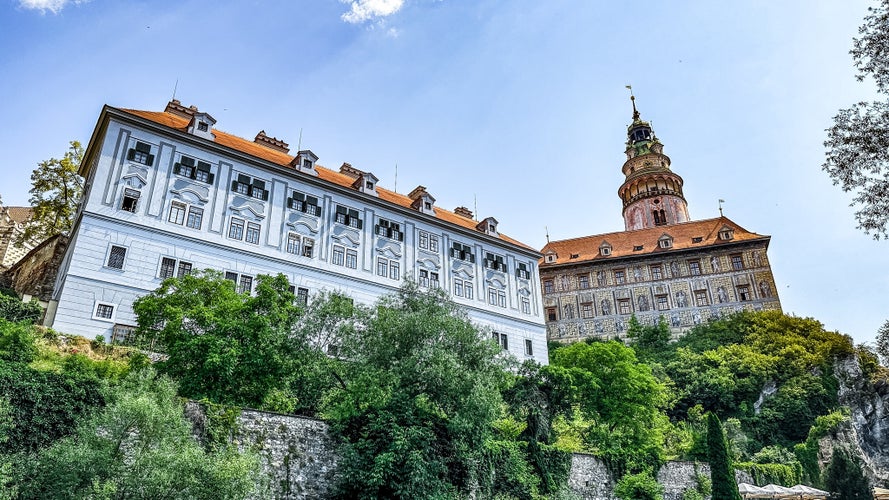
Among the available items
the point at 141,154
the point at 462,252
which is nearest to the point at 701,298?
the point at 462,252

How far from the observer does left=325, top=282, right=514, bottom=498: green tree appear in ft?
54.1

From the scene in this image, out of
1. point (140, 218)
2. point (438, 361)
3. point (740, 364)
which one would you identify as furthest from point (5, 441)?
point (740, 364)

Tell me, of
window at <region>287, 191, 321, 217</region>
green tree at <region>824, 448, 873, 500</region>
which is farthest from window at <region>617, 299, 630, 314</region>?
window at <region>287, 191, 321, 217</region>

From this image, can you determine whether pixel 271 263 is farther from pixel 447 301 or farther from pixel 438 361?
pixel 438 361

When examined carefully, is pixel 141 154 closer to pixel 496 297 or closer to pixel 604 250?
pixel 496 297

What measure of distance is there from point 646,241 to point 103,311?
2074 inches

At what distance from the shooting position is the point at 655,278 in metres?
59.6

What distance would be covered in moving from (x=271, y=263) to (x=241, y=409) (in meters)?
15.8

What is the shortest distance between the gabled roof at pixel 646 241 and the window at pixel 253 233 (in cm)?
3885

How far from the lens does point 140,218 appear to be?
27219 mm

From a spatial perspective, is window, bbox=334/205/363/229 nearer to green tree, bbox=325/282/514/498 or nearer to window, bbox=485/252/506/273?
window, bbox=485/252/506/273

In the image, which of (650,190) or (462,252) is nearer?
(462,252)

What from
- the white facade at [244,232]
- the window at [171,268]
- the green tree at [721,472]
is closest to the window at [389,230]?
the white facade at [244,232]

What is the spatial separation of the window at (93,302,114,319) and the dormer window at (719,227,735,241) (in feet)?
179
